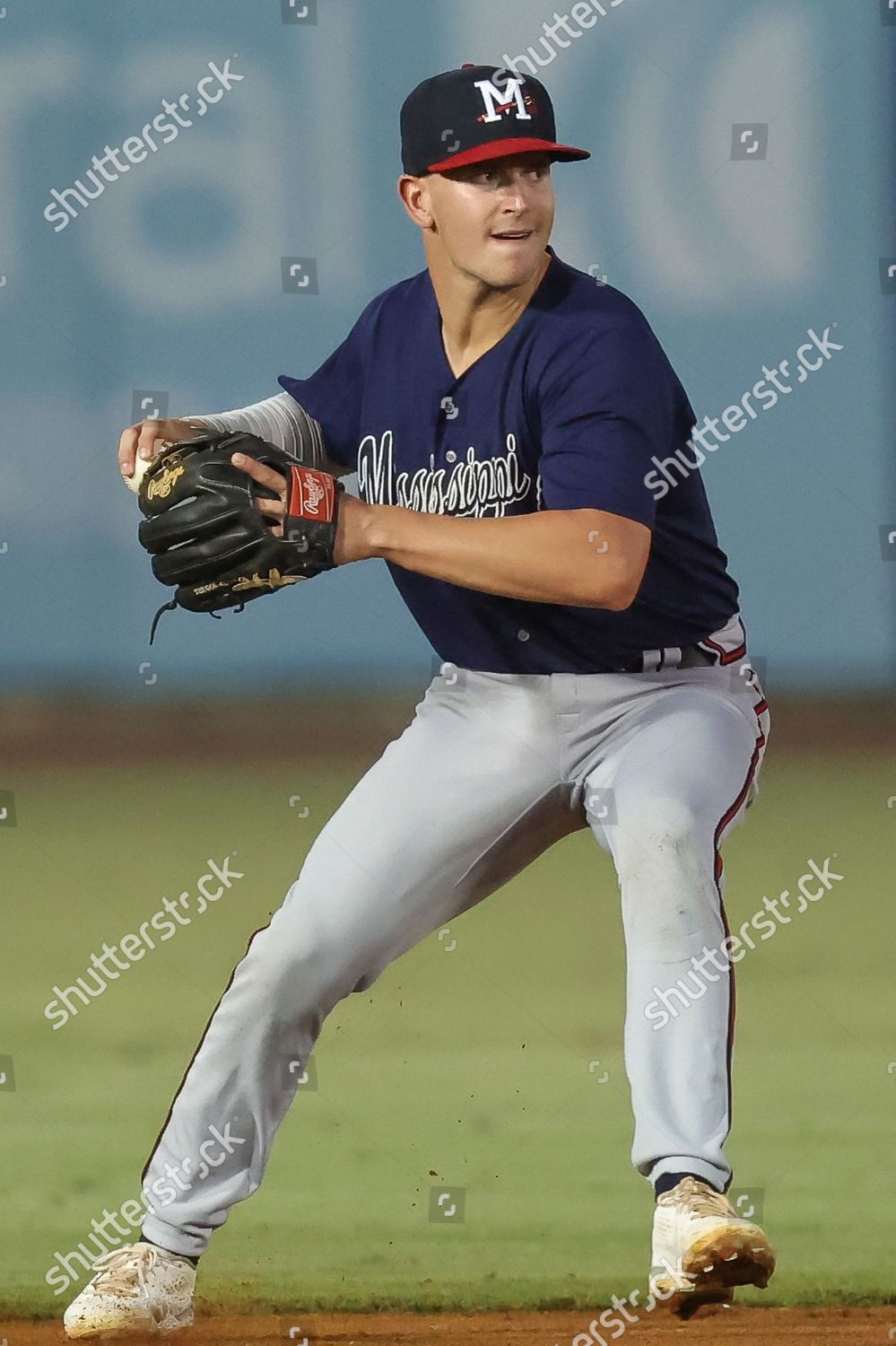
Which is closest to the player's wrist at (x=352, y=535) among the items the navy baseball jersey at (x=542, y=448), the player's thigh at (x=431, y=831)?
the navy baseball jersey at (x=542, y=448)

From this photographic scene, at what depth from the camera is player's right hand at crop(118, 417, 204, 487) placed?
3.27m

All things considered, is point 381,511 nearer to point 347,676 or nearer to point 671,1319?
point 671,1319

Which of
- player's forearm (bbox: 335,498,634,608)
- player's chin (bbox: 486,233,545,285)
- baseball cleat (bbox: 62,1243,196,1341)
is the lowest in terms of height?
baseball cleat (bbox: 62,1243,196,1341)

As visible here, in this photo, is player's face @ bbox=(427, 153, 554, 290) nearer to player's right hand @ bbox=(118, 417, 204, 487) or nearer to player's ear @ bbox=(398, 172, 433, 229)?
player's ear @ bbox=(398, 172, 433, 229)

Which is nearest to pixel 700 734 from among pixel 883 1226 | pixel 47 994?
pixel 883 1226

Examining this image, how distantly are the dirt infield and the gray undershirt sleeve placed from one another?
5.15 feet

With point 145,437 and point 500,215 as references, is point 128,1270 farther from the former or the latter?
point 500,215

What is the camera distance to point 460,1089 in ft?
16.5

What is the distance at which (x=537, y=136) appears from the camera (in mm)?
3131

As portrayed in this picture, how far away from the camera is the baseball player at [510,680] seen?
2.90 meters

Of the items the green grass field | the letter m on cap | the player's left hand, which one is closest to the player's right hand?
the player's left hand

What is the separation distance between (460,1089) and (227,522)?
8.16 feet

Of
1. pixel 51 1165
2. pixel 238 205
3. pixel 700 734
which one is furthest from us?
pixel 238 205

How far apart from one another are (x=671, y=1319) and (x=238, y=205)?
8046 mm
